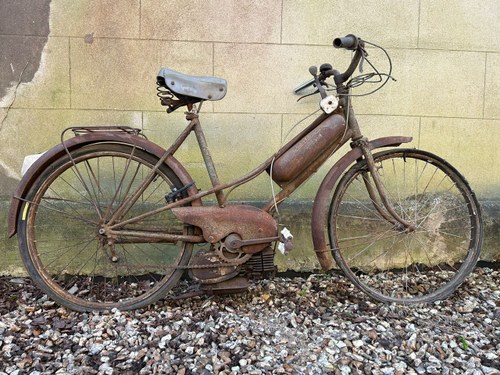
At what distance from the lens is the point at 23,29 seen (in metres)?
3.43

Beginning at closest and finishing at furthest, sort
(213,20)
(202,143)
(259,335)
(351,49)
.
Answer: (259,335), (351,49), (202,143), (213,20)

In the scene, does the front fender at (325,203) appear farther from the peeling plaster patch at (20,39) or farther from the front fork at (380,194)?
the peeling plaster patch at (20,39)

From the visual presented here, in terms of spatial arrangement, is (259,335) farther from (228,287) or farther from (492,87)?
(492,87)

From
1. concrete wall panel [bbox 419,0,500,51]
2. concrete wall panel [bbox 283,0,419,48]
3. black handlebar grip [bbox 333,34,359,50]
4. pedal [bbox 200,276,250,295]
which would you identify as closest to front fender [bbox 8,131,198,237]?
pedal [bbox 200,276,250,295]

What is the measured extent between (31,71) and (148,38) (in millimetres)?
951

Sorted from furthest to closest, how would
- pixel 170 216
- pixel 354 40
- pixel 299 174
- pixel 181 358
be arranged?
pixel 170 216
pixel 299 174
pixel 354 40
pixel 181 358

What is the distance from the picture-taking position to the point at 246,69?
363cm

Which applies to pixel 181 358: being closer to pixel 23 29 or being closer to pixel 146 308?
pixel 146 308

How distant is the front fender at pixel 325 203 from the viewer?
3016 millimetres

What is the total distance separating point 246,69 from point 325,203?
1.34 m

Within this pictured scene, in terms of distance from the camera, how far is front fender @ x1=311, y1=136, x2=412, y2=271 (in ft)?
9.89

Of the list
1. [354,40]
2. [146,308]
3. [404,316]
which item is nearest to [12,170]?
[146,308]

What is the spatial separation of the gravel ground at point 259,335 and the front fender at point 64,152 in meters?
0.73

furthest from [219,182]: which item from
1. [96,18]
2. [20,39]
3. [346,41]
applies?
[20,39]
